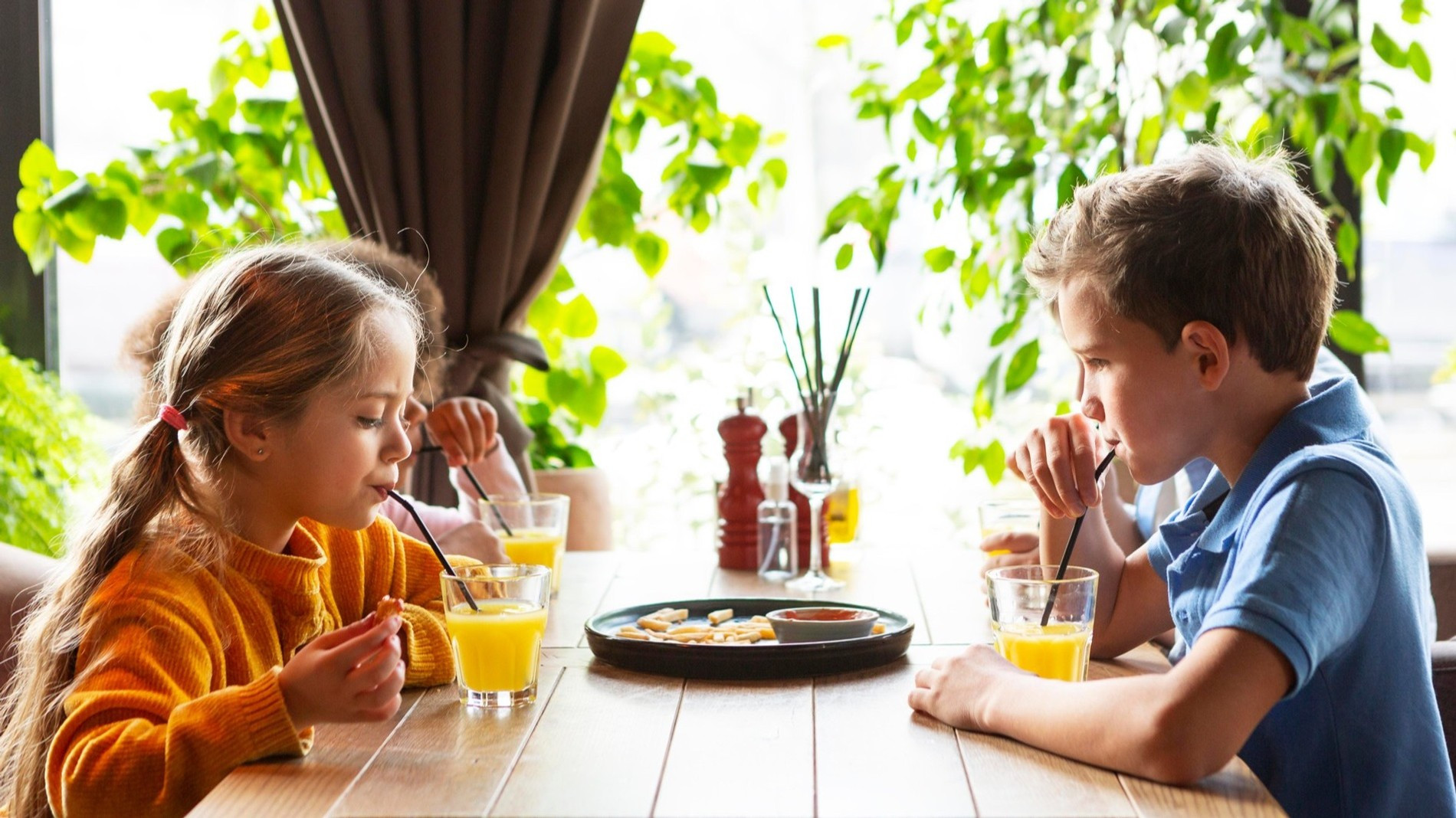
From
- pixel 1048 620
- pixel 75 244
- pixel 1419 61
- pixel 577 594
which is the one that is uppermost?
pixel 1419 61

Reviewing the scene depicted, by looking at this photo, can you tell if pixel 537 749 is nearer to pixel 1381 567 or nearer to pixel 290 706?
pixel 290 706

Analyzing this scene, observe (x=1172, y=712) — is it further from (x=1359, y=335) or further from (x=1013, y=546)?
(x=1359, y=335)

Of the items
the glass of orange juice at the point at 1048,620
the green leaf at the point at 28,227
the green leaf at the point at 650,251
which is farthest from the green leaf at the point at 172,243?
the glass of orange juice at the point at 1048,620

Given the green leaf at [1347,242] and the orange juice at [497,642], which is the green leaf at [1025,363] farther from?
the orange juice at [497,642]

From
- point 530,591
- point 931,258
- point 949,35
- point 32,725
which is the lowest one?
point 32,725

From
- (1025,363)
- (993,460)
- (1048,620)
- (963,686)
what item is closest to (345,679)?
(963,686)

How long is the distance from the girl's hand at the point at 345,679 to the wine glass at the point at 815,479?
88cm

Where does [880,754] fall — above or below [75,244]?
below

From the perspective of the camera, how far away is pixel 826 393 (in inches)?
77.7

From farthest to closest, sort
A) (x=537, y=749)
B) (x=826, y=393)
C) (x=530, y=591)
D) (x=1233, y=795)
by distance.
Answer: (x=826, y=393) < (x=530, y=591) < (x=537, y=749) < (x=1233, y=795)

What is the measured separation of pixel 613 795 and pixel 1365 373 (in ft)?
9.78

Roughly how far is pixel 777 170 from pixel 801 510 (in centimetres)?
148

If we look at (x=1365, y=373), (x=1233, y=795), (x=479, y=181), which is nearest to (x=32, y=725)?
(x=1233, y=795)

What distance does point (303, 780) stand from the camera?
3.54 feet
